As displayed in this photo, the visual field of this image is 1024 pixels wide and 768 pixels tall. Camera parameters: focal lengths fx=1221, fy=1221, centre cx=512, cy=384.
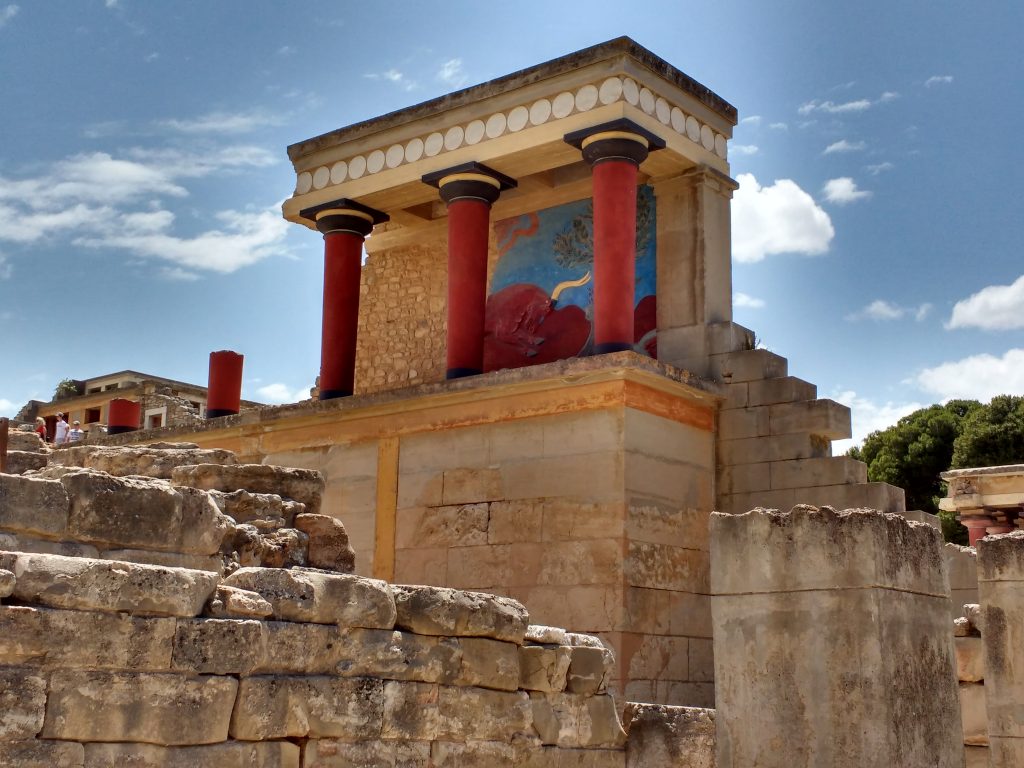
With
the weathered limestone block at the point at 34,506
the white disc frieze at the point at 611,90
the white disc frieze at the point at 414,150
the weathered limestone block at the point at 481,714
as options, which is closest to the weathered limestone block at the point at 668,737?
the weathered limestone block at the point at 481,714

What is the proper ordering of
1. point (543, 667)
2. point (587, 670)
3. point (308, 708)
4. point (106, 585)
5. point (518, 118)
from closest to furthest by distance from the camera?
1. point (106, 585)
2. point (308, 708)
3. point (543, 667)
4. point (587, 670)
5. point (518, 118)

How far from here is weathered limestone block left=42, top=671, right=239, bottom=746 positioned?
181 inches

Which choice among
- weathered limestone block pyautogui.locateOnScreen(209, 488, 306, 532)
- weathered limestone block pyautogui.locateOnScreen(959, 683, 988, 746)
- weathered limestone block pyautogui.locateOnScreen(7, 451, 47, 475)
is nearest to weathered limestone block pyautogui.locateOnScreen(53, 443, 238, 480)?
weathered limestone block pyautogui.locateOnScreen(7, 451, 47, 475)

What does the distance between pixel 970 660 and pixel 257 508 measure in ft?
17.8

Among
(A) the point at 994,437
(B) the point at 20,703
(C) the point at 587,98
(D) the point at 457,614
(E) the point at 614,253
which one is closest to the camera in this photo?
(B) the point at 20,703

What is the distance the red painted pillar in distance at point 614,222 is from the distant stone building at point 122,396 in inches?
1178

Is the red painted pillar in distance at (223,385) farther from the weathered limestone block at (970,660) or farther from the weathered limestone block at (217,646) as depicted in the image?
the weathered limestone block at (217,646)

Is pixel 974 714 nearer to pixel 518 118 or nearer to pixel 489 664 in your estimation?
pixel 489 664

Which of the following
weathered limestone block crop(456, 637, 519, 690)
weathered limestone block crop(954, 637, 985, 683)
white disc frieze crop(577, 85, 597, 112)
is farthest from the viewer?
white disc frieze crop(577, 85, 597, 112)

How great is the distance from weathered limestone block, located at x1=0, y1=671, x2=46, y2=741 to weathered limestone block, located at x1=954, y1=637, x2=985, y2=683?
693 cm

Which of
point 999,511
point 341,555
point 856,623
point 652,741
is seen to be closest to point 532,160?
point 341,555

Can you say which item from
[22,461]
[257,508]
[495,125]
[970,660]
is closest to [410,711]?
[257,508]

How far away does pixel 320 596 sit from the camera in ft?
18.5

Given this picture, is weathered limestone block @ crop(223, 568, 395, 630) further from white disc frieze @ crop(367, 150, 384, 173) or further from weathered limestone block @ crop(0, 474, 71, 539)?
white disc frieze @ crop(367, 150, 384, 173)
